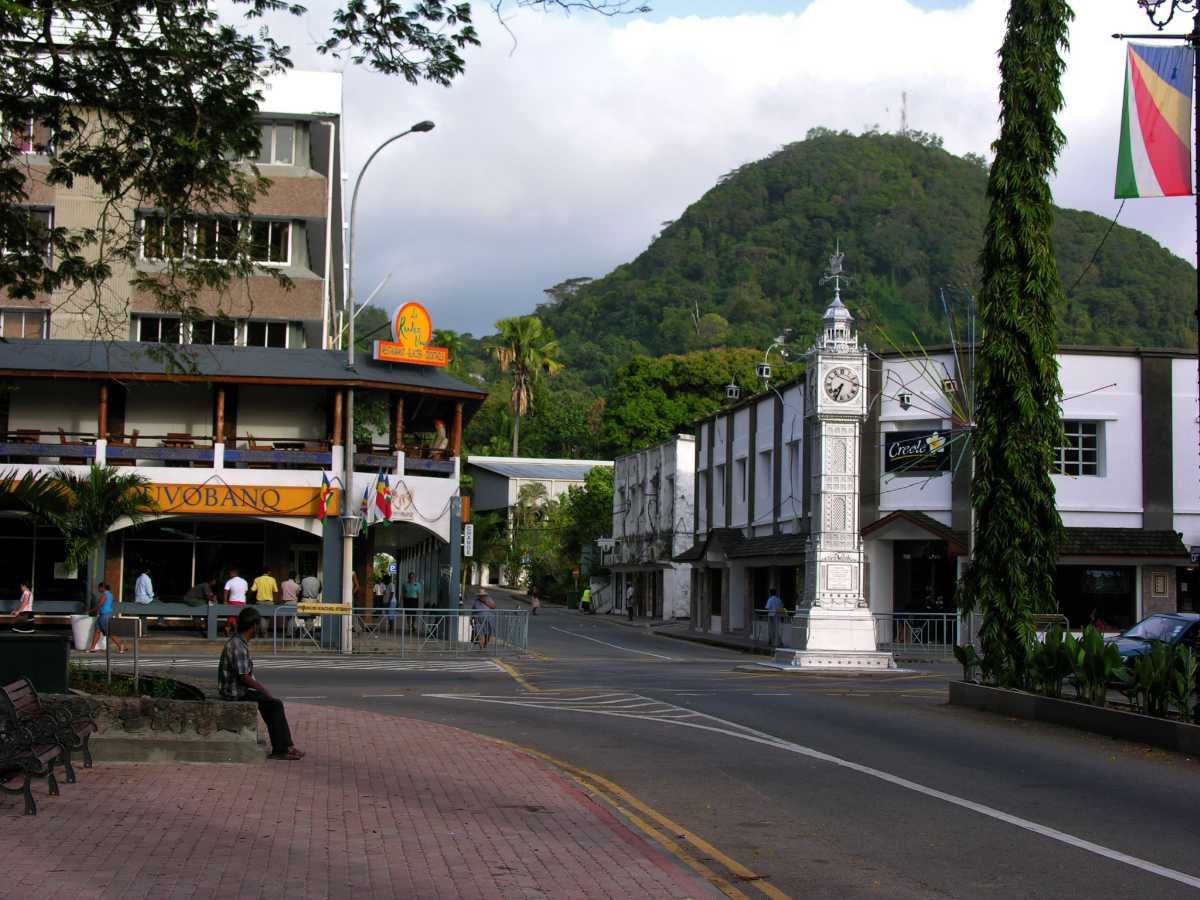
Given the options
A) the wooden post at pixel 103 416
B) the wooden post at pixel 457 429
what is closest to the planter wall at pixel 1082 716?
the wooden post at pixel 457 429

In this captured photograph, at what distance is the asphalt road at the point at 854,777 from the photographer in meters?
8.98

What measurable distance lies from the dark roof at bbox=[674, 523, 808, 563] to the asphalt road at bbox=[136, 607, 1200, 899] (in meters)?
17.1

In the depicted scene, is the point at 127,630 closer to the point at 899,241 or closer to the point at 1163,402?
the point at 1163,402

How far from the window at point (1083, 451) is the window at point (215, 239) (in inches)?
Answer: 1188

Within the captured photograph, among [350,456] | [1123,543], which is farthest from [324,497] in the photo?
[1123,543]

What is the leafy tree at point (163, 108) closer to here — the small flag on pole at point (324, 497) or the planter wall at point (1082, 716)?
the planter wall at point (1082, 716)

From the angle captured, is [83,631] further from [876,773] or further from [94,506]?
[876,773]

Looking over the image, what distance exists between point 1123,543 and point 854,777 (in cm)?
2929

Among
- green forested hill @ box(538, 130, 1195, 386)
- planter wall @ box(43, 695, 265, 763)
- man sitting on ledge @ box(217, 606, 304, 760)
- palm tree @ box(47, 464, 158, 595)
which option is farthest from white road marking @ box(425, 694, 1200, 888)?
green forested hill @ box(538, 130, 1195, 386)

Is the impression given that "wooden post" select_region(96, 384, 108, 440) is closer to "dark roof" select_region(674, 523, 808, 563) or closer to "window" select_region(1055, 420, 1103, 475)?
"dark roof" select_region(674, 523, 808, 563)

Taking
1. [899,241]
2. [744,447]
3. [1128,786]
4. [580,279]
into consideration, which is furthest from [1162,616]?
[580,279]

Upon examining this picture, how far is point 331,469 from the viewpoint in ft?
121

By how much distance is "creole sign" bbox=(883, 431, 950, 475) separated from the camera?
3994 centimetres

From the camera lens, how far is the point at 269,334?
142ft
